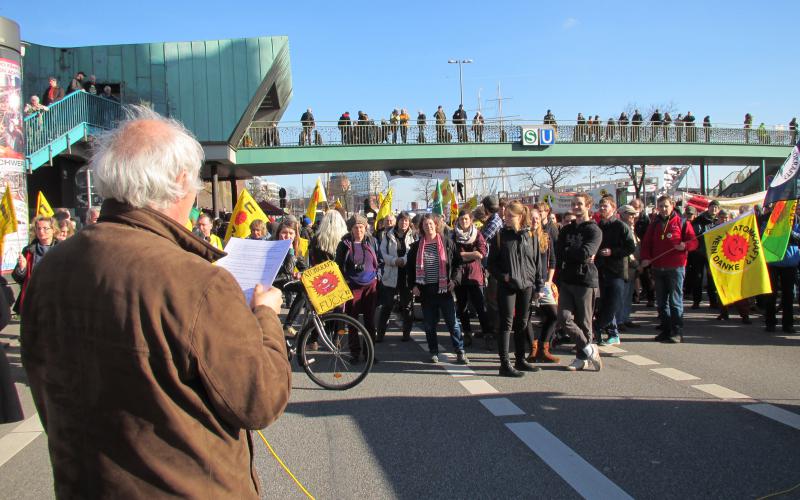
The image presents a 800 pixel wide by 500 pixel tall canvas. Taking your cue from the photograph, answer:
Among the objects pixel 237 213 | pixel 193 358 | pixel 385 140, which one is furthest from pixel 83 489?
pixel 385 140

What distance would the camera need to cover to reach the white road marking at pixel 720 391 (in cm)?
571

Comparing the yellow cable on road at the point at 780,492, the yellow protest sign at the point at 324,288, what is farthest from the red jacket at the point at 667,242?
the yellow cable on road at the point at 780,492

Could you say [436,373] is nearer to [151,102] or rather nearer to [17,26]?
[17,26]

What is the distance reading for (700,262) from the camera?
1185 cm

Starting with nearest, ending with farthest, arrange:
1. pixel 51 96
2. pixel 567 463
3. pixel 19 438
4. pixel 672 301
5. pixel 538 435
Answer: pixel 567 463 < pixel 538 435 < pixel 19 438 < pixel 672 301 < pixel 51 96

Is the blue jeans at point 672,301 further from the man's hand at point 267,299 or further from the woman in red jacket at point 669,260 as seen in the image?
the man's hand at point 267,299

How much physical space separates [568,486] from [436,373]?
3.24 meters

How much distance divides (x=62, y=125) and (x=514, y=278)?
16.6 meters

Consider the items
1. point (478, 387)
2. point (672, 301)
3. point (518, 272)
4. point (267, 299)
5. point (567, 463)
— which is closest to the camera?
point (267, 299)

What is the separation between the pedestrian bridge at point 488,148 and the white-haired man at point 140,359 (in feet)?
89.9

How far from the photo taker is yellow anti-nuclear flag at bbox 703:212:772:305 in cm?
790

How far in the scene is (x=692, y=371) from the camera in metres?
6.76

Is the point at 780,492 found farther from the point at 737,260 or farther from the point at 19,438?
the point at 19,438

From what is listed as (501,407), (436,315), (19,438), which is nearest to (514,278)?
(436,315)
